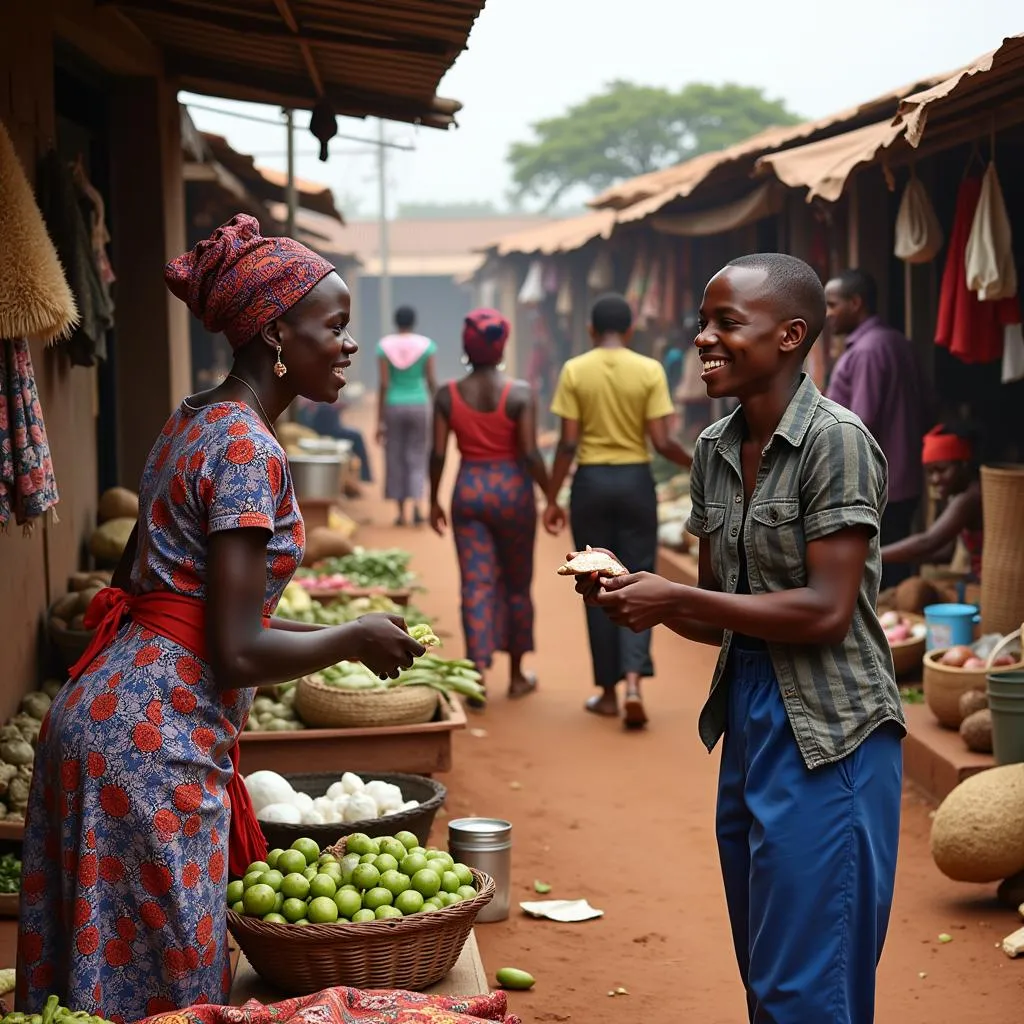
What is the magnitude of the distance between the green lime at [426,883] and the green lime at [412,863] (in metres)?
0.03

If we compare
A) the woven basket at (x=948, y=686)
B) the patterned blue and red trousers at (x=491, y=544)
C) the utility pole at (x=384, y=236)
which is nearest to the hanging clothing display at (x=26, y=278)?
the patterned blue and red trousers at (x=491, y=544)

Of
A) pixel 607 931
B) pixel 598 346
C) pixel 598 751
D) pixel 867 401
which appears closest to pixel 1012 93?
pixel 867 401

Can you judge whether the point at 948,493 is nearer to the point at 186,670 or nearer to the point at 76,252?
the point at 76,252

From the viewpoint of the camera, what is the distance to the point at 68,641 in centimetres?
635

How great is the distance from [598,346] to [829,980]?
5.60 meters

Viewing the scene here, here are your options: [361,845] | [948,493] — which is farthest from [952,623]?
[361,845]

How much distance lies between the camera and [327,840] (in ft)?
15.6

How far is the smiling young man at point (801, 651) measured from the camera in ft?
9.47

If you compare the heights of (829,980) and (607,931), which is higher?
(829,980)

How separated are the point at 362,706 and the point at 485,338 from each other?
9.16 feet

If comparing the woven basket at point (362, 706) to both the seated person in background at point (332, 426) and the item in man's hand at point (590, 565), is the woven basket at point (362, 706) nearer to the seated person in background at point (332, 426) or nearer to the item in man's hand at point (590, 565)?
the item in man's hand at point (590, 565)

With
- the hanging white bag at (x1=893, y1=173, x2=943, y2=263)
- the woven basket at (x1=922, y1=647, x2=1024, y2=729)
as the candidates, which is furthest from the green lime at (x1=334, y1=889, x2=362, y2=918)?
the hanging white bag at (x1=893, y1=173, x2=943, y2=263)

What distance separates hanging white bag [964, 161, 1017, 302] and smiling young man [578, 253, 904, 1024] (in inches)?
197

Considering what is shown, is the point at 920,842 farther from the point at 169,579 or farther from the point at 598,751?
the point at 169,579
